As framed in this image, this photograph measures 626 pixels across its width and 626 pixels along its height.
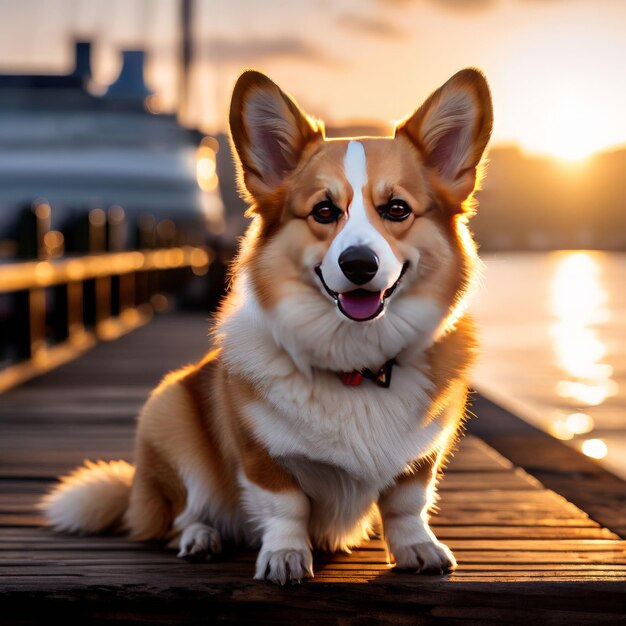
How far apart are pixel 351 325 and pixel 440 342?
0.81 feet

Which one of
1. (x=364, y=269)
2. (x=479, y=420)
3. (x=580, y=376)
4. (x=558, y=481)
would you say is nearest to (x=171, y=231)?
(x=580, y=376)

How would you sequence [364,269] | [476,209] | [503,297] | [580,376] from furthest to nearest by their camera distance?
[503,297] → [580,376] → [476,209] → [364,269]

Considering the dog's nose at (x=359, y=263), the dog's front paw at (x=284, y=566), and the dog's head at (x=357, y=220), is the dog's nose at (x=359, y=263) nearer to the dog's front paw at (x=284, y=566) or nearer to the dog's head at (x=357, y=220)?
the dog's head at (x=357, y=220)

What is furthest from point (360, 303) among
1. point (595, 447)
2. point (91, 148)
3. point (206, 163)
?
point (206, 163)

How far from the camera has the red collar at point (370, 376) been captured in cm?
220

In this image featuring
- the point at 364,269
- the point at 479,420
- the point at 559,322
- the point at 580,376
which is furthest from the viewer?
the point at 559,322

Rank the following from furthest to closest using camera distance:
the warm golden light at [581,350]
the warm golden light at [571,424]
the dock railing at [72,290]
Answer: the warm golden light at [581,350]
the warm golden light at [571,424]
the dock railing at [72,290]

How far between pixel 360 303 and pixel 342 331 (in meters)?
0.13

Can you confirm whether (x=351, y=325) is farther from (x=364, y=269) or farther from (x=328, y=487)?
(x=328, y=487)

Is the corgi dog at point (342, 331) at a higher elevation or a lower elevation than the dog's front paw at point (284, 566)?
higher

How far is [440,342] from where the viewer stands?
7.55 feet

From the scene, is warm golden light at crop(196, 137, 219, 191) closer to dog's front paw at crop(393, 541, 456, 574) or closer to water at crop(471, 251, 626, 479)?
water at crop(471, 251, 626, 479)

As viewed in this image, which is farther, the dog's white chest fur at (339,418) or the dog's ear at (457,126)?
the dog's ear at (457,126)

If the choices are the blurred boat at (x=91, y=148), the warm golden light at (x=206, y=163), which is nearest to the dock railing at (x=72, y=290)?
the blurred boat at (x=91, y=148)
